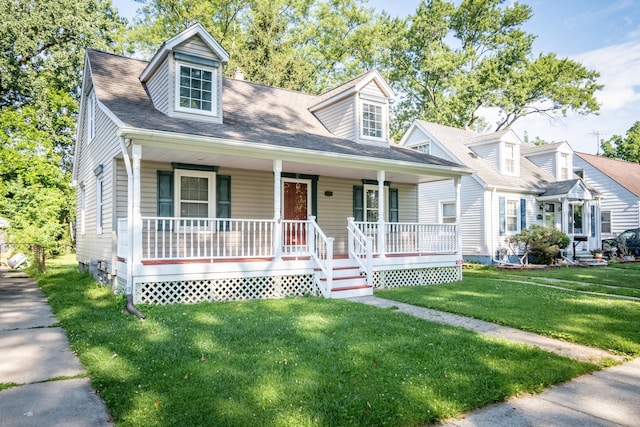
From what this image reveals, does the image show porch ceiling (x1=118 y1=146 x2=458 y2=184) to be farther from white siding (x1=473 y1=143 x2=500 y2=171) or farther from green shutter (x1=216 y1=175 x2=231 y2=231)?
white siding (x1=473 y1=143 x2=500 y2=171)

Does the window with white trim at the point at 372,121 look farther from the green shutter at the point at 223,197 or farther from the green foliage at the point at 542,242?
the green foliage at the point at 542,242

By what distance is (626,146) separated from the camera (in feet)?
144

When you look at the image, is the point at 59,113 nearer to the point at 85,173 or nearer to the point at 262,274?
the point at 85,173

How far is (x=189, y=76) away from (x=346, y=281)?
638 centimetres

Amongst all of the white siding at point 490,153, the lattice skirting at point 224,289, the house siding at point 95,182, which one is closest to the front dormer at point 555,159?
the white siding at point 490,153

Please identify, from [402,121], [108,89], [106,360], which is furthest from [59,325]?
[402,121]

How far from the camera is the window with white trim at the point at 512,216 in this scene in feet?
61.4

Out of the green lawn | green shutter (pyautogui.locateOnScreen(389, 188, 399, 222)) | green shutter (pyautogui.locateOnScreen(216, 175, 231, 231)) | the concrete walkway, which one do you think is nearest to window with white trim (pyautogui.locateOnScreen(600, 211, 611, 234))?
the green lawn

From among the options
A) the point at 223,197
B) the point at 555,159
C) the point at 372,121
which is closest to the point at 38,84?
the point at 223,197

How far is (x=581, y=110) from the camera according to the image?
29.9 meters

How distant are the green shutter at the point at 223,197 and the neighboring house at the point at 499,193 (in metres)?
11.4

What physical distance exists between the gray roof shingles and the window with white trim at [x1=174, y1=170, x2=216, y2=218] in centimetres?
131

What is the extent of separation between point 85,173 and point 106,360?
11.0m

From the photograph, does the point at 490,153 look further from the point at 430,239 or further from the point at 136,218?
the point at 136,218
